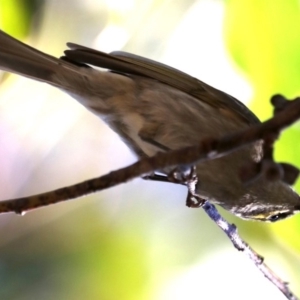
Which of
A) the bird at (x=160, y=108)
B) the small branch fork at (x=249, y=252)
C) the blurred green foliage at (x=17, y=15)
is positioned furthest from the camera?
the blurred green foliage at (x=17, y=15)

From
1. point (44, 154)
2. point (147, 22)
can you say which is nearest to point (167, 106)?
point (147, 22)

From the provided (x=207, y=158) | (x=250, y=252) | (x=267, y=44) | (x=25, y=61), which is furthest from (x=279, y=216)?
(x=267, y=44)

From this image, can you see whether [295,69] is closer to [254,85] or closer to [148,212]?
[254,85]

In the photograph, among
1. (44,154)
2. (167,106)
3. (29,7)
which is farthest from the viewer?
(44,154)

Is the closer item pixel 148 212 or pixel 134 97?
pixel 134 97

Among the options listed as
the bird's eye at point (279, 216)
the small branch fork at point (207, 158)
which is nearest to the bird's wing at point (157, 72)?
the bird's eye at point (279, 216)

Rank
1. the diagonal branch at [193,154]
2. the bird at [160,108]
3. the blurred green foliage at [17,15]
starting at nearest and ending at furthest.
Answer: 1. the diagonal branch at [193,154]
2. the bird at [160,108]
3. the blurred green foliage at [17,15]

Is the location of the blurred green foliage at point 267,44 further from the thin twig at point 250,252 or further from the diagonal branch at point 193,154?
the diagonal branch at point 193,154
